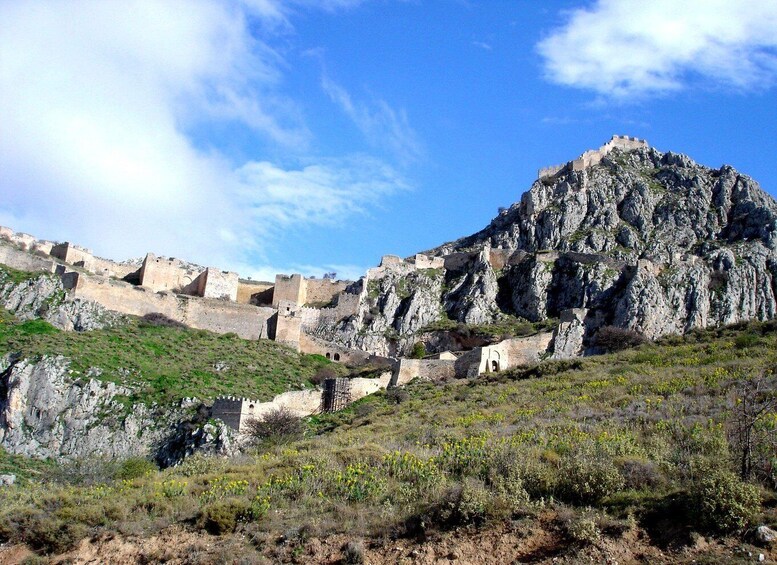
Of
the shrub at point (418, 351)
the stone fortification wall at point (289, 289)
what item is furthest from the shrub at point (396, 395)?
the stone fortification wall at point (289, 289)

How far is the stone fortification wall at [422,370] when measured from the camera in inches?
1550

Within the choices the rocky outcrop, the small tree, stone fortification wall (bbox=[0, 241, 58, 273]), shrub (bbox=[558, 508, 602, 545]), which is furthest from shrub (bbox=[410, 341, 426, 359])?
shrub (bbox=[558, 508, 602, 545])

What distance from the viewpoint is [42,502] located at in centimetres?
1599

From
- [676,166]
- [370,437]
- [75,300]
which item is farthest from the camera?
[676,166]

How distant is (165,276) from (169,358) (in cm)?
1631

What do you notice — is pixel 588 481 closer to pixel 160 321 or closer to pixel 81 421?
pixel 81 421

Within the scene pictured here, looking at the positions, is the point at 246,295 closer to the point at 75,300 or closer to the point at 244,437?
the point at 75,300

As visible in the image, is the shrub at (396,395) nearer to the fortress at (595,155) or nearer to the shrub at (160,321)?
the shrub at (160,321)

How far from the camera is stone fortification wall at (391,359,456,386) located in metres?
39.4

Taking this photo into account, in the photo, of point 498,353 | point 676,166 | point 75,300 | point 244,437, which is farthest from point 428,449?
point 676,166

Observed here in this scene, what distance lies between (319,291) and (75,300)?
19.6m

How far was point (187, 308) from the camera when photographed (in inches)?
1971

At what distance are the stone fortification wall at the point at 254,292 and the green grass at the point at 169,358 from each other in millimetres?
9154

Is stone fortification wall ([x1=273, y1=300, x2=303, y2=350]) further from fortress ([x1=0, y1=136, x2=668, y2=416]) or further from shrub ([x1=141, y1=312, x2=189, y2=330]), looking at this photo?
shrub ([x1=141, y1=312, x2=189, y2=330])
